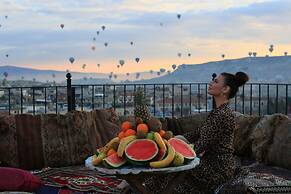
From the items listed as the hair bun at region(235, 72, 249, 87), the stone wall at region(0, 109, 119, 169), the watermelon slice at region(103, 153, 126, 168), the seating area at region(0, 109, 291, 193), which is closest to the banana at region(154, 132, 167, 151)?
the watermelon slice at region(103, 153, 126, 168)

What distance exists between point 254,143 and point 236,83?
2.93 metres

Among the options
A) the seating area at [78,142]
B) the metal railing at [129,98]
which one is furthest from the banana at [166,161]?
the metal railing at [129,98]

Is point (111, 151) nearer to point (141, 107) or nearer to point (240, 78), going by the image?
point (141, 107)

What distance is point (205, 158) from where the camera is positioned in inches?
153

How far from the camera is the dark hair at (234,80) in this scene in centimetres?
388

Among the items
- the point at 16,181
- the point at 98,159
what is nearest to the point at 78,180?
the point at 16,181

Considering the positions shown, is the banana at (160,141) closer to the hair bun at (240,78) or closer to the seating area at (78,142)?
the hair bun at (240,78)

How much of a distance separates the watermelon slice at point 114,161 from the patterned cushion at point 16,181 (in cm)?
Answer: 153

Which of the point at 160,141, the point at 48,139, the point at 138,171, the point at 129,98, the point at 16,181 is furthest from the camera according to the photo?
the point at 129,98

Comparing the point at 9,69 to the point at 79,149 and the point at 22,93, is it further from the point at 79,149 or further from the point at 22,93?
the point at 79,149

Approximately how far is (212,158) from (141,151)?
3.45ft

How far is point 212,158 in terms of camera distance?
386 cm

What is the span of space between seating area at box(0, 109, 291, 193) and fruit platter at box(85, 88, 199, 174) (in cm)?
245

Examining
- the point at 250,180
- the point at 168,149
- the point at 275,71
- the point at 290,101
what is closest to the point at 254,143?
the point at 250,180
